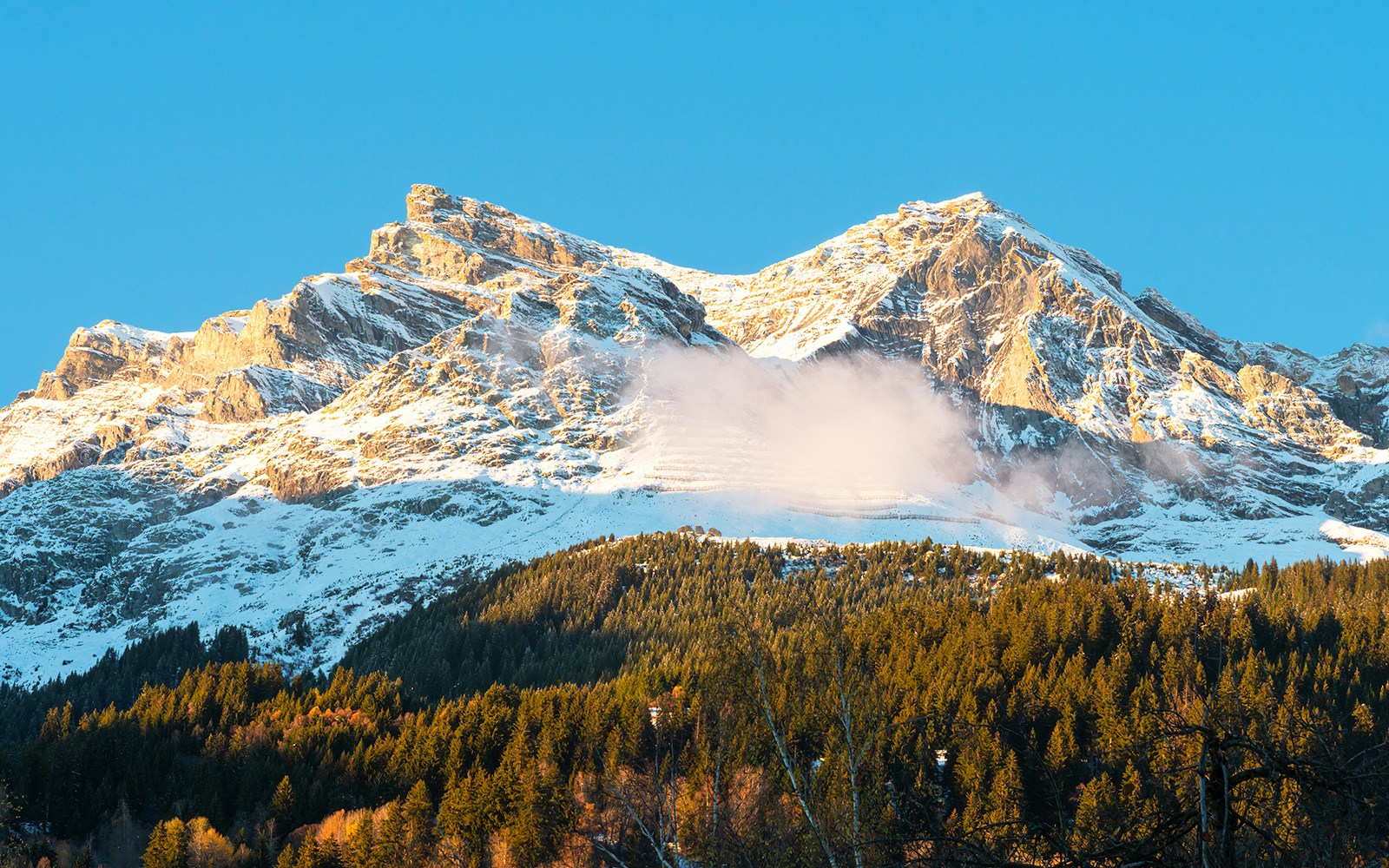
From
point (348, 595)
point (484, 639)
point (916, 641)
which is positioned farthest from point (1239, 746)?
point (348, 595)

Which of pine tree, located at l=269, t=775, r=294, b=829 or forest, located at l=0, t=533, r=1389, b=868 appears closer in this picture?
forest, located at l=0, t=533, r=1389, b=868

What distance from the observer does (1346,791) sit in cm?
822

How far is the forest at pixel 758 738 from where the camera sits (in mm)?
9938

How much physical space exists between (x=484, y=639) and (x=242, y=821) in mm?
66693

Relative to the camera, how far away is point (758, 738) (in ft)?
78.4

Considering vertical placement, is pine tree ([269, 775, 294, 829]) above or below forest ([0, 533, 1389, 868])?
below

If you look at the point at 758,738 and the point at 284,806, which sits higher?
the point at 758,738

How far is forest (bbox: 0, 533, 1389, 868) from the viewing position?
9938mm

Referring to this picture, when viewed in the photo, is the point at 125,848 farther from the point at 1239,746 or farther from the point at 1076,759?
the point at 1239,746

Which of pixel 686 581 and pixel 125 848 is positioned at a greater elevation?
pixel 686 581

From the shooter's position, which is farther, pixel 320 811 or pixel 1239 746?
pixel 320 811

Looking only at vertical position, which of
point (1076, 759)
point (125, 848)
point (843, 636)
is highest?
point (843, 636)

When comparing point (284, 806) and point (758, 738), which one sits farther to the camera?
point (284, 806)

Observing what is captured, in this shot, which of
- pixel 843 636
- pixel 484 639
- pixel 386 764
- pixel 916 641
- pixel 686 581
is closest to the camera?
pixel 843 636
